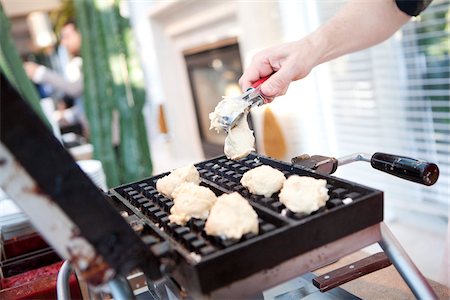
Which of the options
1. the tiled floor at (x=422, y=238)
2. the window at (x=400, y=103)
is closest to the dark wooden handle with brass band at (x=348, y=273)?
the tiled floor at (x=422, y=238)

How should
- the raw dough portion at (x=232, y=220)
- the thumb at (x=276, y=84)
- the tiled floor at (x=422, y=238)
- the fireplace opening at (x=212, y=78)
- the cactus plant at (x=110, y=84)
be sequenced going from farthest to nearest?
1. the fireplace opening at (x=212, y=78)
2. the cactus plant at (x=110, y=84)
3. the tiled floor at (x=422, y=238)
4. the thumb at (x=276, y=84)
5. the raw dough portion at (x=232, y=220)

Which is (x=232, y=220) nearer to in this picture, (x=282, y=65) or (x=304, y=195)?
(x=304, y=195)

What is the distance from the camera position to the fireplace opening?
10.5ft

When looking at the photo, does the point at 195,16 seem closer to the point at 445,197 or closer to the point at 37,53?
the point at 445,197

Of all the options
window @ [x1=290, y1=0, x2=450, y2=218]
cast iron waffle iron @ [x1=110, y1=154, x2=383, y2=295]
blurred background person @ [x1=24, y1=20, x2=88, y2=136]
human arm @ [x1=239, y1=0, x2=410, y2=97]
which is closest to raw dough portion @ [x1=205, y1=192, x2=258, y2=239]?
cast iron waffle iron @ [x1=110, y1=154, x2=383, y2=295]

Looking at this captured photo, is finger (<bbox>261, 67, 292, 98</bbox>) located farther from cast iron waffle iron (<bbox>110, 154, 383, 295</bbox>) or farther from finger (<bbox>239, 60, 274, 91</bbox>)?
cast iron waffle iron (<bbox>110, 154, 383, 295</bbox>)

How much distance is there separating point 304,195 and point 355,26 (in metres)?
0.64

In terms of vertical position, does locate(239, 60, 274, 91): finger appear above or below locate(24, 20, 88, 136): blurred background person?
below

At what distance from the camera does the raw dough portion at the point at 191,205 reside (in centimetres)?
75

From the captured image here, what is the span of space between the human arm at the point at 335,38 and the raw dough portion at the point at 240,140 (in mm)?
238

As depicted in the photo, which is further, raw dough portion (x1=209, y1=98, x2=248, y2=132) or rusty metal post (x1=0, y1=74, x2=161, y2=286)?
raw dough portion (x1=209, y1=98, x2=248, y2=132)

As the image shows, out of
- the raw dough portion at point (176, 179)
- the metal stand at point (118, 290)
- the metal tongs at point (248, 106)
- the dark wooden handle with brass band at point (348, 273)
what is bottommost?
the dark wooden handle with brass band at point (348, 273)

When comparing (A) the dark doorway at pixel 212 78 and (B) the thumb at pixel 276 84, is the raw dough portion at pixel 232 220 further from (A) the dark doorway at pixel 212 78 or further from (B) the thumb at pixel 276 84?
(A) the dark doorway at pixel 212 78

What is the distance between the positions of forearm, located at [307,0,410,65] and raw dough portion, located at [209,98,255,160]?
329 mm
